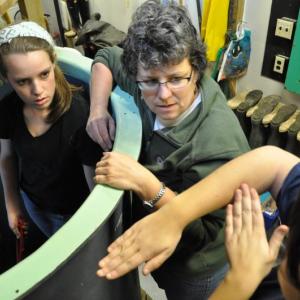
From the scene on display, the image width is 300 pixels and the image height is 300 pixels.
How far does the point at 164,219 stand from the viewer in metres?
0.76

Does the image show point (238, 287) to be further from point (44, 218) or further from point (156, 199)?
point (44, 218)

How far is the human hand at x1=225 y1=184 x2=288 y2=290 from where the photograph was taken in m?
0.68

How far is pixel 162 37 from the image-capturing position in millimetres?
824

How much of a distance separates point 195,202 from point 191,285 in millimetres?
313

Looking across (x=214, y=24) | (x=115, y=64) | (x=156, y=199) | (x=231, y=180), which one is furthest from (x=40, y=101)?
(x=214, y=24)

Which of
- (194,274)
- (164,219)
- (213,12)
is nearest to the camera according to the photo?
(164,219)

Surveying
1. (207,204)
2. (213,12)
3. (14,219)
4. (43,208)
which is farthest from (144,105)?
(213,12)

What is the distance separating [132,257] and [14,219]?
2.43 feet

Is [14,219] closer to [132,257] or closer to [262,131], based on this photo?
[132,257]

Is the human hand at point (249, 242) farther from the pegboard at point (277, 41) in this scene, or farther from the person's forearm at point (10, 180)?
the pegboard at point (277, 41)

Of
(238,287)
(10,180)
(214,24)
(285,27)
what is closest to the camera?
(238,287)

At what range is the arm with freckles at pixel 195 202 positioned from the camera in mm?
734

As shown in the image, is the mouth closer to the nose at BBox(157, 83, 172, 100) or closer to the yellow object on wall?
the nose at BBox(157, 83, 172, 100)

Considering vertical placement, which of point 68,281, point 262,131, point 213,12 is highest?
point 213,12
